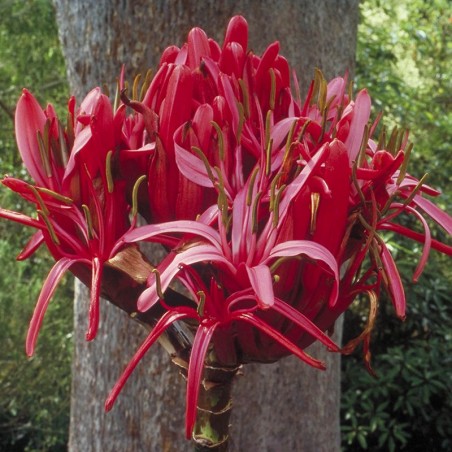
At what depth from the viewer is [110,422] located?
1325mm

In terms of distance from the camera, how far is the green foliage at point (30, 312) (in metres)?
2.40

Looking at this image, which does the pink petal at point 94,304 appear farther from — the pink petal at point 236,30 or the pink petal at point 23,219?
the pink petal at point 236,30

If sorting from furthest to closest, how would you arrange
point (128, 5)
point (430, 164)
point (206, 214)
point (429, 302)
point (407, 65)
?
1. point (407, 65)
2. point (430, 164)
3. point (429, 302)
4. point (128, 5)
5. point (206, 214)

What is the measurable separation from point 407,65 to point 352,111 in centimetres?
368

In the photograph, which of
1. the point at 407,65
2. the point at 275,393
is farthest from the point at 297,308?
the point at 407,65

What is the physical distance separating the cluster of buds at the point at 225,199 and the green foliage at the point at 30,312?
73.3 inches

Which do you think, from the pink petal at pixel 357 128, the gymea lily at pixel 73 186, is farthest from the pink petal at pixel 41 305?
the pink petal at pixel 357 128

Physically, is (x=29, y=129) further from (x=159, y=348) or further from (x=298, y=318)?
(x=159, y=348)

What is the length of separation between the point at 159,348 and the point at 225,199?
2.42 feet

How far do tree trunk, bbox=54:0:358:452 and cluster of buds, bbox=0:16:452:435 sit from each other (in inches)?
24.9

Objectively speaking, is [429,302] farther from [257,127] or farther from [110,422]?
[257,127]

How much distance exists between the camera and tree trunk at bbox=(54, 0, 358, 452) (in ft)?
4.10

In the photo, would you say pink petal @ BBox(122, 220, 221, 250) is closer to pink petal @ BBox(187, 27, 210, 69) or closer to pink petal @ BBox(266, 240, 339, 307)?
pink petal @ BBox(266, 240, 339, 307)

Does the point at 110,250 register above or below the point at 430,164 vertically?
above
